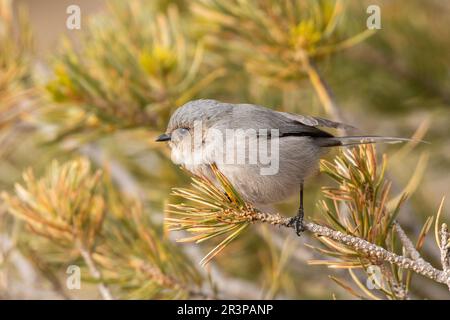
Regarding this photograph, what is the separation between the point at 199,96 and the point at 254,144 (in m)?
0.44

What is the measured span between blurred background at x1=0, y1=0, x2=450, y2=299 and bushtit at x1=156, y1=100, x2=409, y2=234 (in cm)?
15

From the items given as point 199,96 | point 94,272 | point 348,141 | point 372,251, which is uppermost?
point 199,96

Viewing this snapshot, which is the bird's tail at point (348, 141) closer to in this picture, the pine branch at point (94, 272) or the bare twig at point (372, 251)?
the bare twig at point (372, 251)

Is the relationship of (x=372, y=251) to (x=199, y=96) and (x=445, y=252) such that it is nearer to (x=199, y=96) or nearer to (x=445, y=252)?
(x=445, y=252)

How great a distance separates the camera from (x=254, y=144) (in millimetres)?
1111

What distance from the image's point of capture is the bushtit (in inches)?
42.7

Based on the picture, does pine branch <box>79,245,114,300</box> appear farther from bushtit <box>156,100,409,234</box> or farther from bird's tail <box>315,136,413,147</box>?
bird's tail <box>315,136,413,147</box>

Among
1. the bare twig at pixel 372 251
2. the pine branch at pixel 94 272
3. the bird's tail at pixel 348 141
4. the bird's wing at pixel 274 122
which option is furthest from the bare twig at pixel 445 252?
the pine branch at pixel 94 272

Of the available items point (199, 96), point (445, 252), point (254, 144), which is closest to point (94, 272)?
point (254, 144)

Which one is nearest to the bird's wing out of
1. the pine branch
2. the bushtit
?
the bushtit

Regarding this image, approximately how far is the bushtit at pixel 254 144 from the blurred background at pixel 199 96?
145mm

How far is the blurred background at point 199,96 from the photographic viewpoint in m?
1.31
